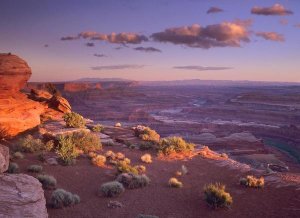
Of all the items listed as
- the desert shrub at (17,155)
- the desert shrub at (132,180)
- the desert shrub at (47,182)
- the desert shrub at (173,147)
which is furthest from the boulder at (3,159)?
the desert shrub at (173,147)

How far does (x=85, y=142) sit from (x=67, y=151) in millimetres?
2064

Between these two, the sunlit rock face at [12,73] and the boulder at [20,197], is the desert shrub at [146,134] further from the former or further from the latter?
the boulder at [20,197]

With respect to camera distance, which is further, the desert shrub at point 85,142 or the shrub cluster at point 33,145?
the desert shrub at point 85,142

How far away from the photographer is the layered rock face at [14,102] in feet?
68.4

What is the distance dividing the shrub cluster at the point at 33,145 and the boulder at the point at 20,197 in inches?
361

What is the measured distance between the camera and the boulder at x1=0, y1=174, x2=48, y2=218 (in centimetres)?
788

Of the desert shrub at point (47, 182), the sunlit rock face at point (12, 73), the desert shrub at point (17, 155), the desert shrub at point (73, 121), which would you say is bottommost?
the desert shrub at point (47, 182)

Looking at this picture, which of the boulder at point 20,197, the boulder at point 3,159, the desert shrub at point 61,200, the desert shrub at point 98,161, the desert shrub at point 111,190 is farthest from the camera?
the desert shrub at point 98,161

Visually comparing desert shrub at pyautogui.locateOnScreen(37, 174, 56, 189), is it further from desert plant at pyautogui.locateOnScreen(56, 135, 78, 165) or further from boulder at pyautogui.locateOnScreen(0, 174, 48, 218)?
boulder at pyautogui.locateOnScreen(0, 174, 48, 218)

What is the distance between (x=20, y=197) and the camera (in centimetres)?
845

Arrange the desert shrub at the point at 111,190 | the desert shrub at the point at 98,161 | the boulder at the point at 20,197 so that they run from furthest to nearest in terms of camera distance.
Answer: the desert shrub at the point at 98,161, the desert shrub at the point at 111,190, the boulder at the point at 20,197

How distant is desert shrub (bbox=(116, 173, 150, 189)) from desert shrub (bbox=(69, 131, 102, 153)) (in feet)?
19.1

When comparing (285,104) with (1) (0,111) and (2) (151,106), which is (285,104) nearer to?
(2) (151,106)

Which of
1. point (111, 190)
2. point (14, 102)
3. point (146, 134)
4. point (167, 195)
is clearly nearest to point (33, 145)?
point (14, 102)
